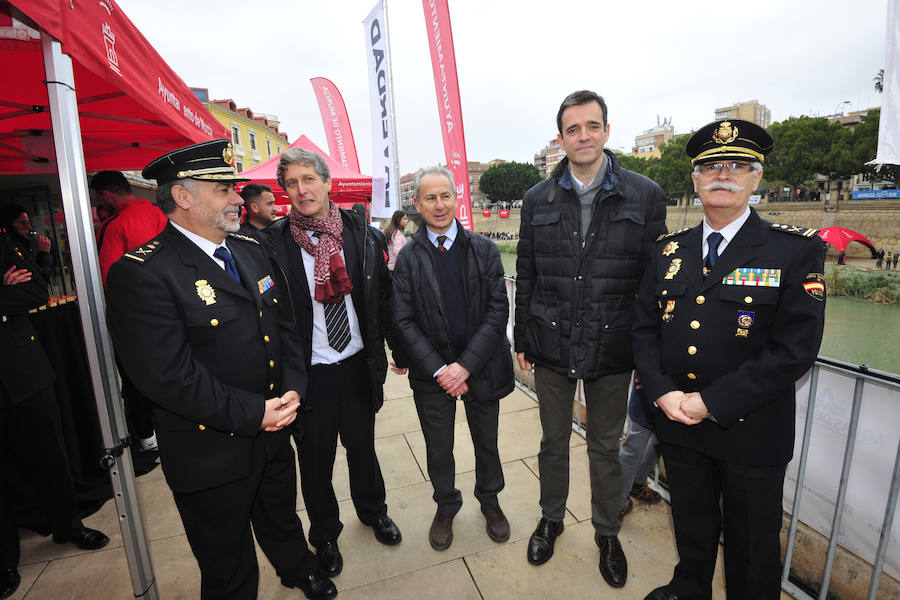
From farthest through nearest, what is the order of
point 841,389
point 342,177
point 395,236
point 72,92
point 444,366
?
point 342,177 < point 395,236 < point 444,366 < point 841,389 < point 72,92

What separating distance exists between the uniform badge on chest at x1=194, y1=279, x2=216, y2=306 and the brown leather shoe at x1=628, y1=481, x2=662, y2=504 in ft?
9.51

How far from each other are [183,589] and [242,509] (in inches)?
44.1

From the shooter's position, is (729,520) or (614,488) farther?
(614,488)

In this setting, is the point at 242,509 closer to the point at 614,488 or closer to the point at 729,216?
the point at 614,488

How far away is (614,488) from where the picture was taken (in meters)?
2.44

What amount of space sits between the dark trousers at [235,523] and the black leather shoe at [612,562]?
177 cm

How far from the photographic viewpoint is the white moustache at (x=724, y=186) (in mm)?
1773

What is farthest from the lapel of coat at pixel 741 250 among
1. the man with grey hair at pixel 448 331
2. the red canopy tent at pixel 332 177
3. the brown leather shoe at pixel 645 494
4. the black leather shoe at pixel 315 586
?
the red canopy tent at pixel 332 177

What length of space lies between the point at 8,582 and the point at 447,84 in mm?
7496

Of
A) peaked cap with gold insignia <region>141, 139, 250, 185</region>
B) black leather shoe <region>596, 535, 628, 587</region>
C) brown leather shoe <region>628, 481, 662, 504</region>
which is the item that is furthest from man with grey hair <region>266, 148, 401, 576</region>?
brown leather shoe <region>628, 481, 662, 504</region>

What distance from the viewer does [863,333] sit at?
66.2ft

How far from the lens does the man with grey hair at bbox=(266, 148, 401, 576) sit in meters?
2.36

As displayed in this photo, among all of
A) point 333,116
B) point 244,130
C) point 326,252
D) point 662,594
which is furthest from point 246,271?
point 244,130

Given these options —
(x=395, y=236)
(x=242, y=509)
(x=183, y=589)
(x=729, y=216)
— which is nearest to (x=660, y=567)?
(x=729, y=216)
